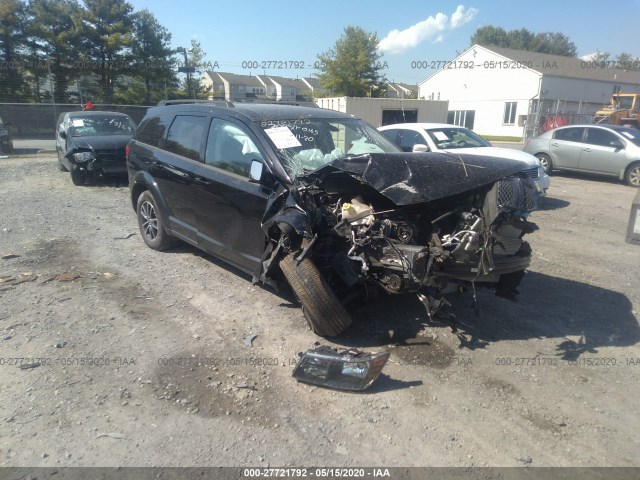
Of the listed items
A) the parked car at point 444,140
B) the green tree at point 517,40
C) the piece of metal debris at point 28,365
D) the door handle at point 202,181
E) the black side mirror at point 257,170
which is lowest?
the piece of metal debris at point 28,365

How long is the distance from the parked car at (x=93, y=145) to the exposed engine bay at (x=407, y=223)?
8.68 metres

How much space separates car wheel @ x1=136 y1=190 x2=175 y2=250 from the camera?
19.9 feet

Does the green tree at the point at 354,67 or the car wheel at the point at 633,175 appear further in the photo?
the green tree at the point at 354,67

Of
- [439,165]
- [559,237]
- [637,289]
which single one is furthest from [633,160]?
[439,165]

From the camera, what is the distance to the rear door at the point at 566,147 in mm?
13016

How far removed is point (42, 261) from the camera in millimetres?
5926

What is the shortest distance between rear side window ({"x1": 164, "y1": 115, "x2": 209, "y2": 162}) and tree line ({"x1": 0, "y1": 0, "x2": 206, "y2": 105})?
1250 inches

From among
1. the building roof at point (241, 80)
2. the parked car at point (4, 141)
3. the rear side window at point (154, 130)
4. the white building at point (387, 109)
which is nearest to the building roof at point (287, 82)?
the building roof at point (241, 80)

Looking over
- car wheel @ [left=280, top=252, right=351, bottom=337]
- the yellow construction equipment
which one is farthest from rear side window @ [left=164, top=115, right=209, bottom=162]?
the yellow construction equipment

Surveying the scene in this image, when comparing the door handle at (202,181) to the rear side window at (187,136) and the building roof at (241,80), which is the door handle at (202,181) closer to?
the rear side window at (187,136)

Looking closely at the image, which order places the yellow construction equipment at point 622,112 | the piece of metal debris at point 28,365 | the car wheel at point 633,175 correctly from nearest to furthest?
1. the piece of metal debris at point 28,365
2. the car wheel at point 633,175
3. the yellow construction equipment at point 622,112

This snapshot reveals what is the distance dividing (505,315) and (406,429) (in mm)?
2100

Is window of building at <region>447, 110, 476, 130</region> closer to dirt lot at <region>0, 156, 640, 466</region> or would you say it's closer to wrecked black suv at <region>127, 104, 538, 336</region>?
dirt lot at <region>0, 156, 640, 466</region>

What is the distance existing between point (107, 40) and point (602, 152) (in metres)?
34.7
